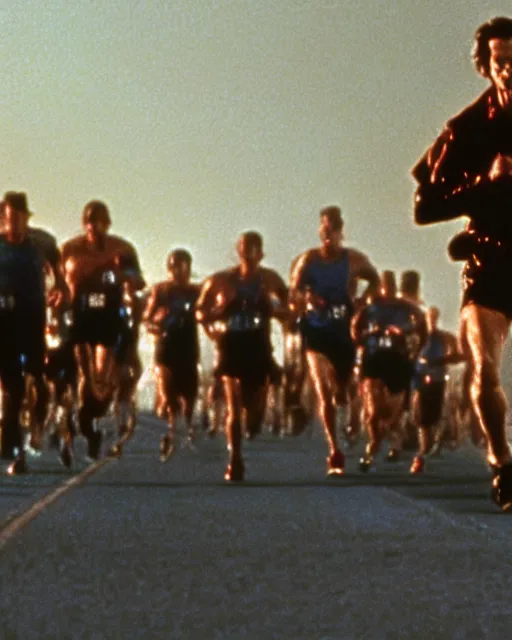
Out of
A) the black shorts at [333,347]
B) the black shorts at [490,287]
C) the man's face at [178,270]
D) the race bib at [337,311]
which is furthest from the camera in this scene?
the man's face at [178,270]

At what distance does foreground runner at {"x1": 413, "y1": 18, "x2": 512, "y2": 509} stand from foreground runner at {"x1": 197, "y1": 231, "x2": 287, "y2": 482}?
6.26m

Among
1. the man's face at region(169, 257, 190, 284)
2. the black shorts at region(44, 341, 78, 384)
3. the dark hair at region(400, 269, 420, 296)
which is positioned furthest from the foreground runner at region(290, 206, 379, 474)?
the man's face at region(169, 257, 190, 284)

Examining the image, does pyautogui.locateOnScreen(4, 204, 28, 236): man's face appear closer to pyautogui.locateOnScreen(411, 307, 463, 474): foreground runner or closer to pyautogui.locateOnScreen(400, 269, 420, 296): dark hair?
pyautogui.locateOnScreen(411, 307, 463, 474): foreground runner

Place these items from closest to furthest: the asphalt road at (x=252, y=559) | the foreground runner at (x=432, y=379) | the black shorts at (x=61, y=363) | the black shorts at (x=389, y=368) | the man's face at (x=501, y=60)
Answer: the asphalt road at (x=252, y=559), the man's face at (x=501, y=60), the black shorts at (x=61, y=363), the black shorts at (x=389, y=368), the foreground runner at (x=432, y=379)

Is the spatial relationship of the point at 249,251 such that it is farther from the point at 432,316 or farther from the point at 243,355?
the point at 432,316

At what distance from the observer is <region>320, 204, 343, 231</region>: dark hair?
1866 cm

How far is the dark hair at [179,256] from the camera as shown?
929 inches

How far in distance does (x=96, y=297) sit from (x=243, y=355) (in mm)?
2208

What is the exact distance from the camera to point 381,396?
850 inches

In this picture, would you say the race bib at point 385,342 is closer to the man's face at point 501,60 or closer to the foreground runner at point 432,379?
the foreground runner at point 432,379

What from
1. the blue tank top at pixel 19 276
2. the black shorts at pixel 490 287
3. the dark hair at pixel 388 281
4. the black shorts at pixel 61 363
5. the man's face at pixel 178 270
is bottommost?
the black shorts at pixel 490 287

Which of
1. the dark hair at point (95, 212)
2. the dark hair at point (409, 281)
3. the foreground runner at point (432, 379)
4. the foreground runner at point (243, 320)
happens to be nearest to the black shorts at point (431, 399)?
the foreground runner at point (432, 379)

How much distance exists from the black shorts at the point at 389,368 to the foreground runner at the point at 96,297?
244 cm

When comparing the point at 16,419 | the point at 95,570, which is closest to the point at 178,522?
the point at 95,570
